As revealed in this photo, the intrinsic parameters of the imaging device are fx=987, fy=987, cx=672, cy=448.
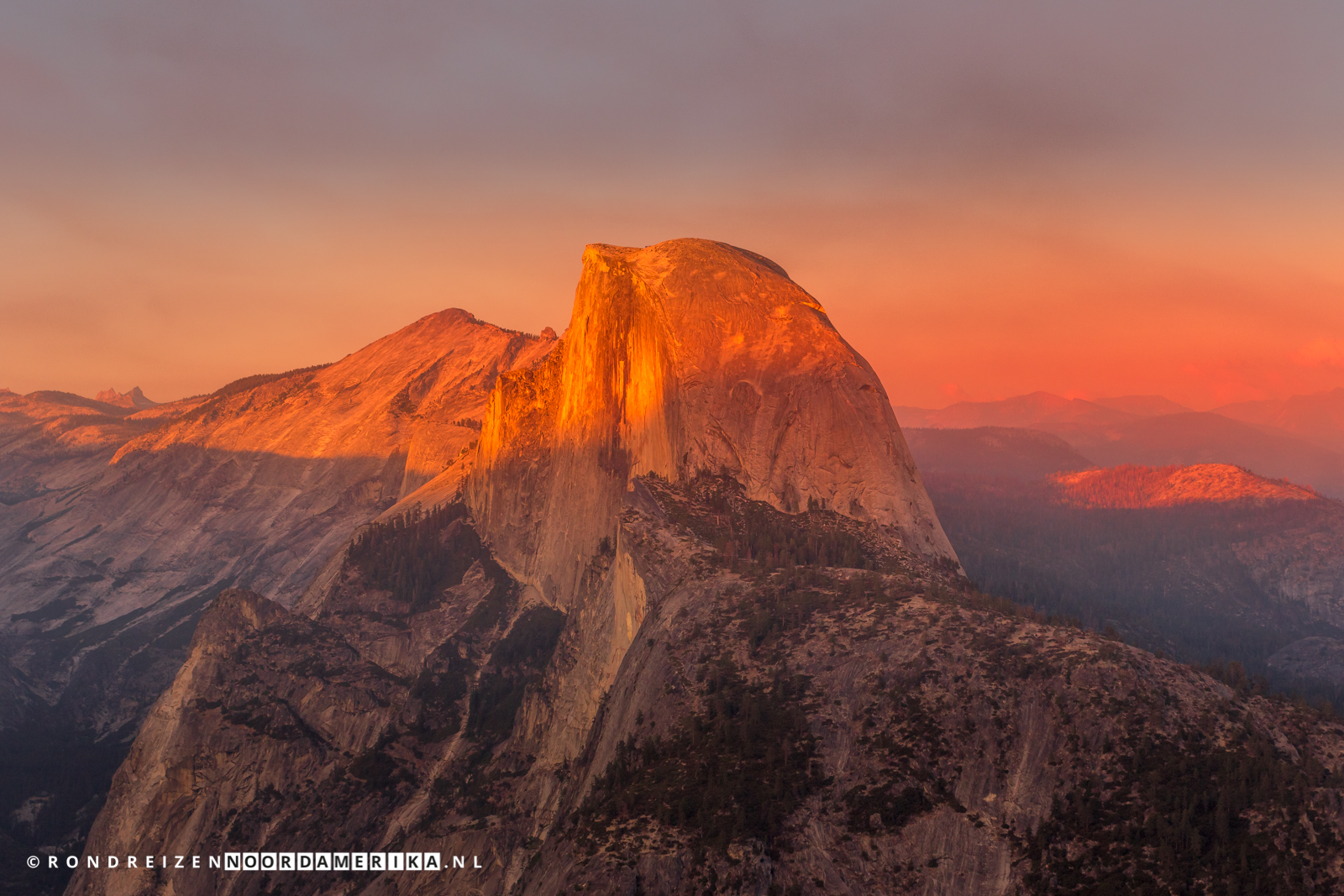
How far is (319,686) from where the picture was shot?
117000 millimetres

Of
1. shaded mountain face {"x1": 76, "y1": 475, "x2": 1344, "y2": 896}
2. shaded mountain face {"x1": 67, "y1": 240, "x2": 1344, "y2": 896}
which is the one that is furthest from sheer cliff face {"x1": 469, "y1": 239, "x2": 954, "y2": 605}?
shaded mountain face {"x1": 76, "y1": 475, "x2": 1344, "y2": 896}

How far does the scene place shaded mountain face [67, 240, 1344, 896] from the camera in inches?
2173

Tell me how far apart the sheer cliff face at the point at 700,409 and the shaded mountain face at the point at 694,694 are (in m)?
0.44

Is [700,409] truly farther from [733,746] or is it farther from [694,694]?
[733,746]

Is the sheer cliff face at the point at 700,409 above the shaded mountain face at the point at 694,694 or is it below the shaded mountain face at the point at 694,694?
above

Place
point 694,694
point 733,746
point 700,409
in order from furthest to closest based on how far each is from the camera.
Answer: point 700,409 → point 694,694 → point 733,746

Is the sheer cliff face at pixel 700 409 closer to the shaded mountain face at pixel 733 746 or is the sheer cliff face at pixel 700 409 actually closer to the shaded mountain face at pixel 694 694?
the shaded mountain face at pixel 694 694

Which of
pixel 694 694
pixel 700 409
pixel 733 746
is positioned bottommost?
pixel 733 746

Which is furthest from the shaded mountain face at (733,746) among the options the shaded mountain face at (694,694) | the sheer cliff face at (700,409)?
the sheer cliff face at (700,409)

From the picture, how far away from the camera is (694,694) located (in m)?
73.3

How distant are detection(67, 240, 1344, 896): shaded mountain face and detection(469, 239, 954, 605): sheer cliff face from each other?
0.44 meters

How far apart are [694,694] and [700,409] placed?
46135 mm

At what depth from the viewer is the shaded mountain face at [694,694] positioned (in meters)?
55.2

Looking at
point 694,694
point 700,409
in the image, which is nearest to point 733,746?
point 694,694
